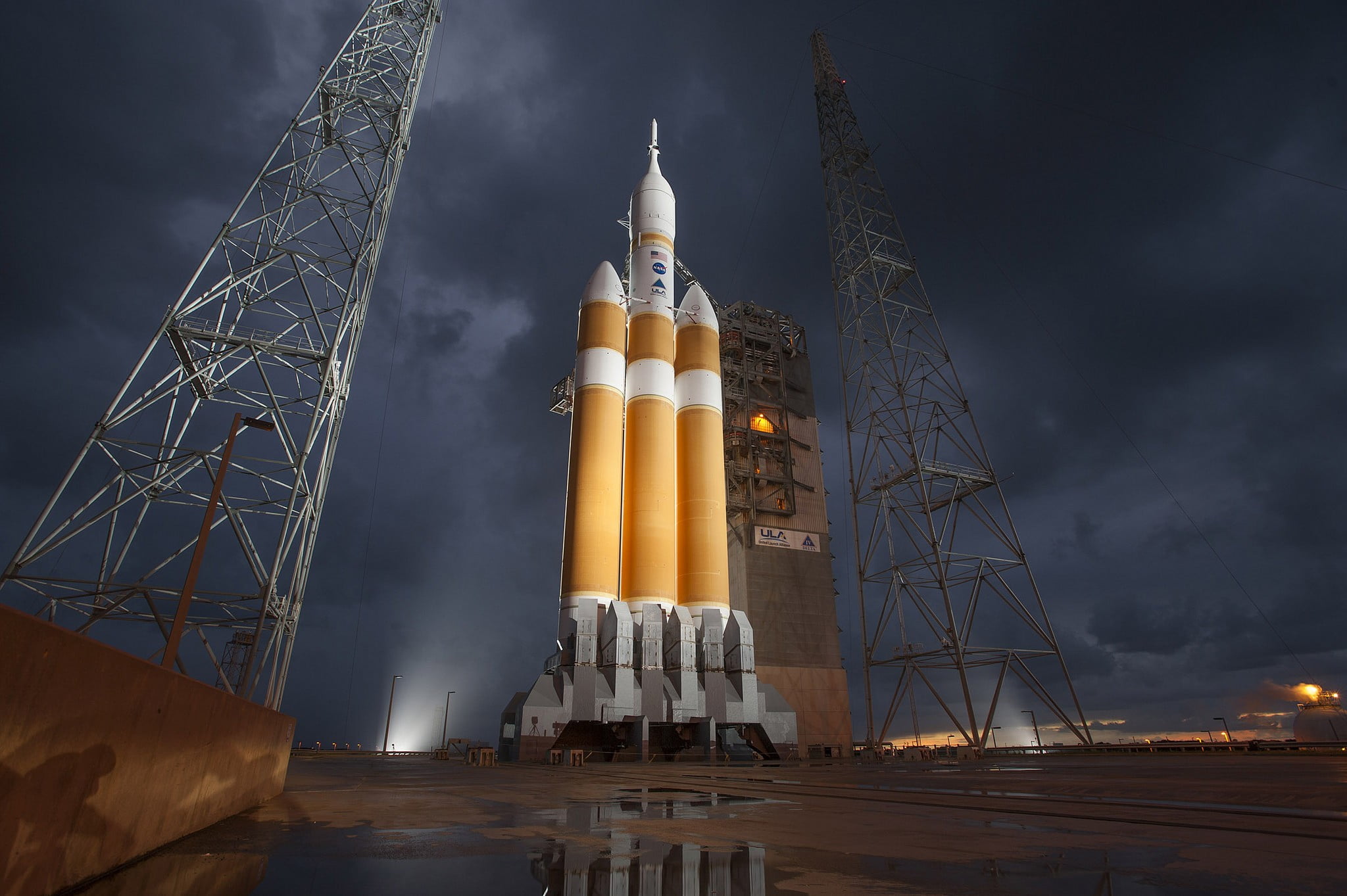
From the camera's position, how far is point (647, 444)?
2811 centimetres

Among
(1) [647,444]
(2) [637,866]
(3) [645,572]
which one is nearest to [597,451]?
(1) [647,444]

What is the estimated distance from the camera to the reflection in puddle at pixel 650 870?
3.43 m

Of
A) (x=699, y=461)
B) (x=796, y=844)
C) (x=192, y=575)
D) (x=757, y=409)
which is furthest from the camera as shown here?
(x=757, y=409)

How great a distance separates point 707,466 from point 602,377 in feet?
19.9

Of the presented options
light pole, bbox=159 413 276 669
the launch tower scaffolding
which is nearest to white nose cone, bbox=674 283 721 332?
the launch tower scaffolding

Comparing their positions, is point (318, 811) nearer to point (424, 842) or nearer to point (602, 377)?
point (424, 842)

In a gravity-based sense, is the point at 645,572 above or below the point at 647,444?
below

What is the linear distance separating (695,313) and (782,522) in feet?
42.9

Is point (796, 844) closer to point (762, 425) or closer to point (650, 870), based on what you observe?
point (650, 870)

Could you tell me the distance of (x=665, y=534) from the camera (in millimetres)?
27156

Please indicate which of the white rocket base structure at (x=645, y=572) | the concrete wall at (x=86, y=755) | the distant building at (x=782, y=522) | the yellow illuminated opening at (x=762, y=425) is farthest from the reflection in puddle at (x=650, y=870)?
the yellow illuminated opening at (x=762, y=425)

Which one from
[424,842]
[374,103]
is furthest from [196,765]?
[374,103]

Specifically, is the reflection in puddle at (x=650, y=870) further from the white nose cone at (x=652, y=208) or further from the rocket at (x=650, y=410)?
the white nose cone at (x=652, y=208)

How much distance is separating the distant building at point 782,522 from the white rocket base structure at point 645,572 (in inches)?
279
